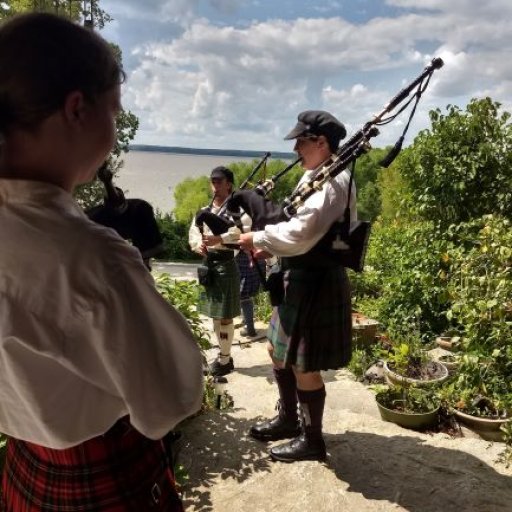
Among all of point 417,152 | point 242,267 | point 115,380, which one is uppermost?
point 417,152

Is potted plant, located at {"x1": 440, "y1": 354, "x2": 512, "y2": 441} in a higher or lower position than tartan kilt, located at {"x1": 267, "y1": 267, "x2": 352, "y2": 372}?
lower

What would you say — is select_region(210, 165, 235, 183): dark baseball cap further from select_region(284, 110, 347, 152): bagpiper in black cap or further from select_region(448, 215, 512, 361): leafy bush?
select_region(448, 215, 512, 361): leafy bush

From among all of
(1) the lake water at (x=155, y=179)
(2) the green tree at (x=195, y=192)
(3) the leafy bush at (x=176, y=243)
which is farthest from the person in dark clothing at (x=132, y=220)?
(2) the green tree at (x=195, y=192)

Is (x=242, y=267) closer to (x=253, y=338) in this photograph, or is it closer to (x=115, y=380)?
(x=253, y=338)

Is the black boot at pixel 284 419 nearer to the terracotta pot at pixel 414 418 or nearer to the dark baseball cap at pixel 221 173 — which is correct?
the terracotta pot at pixel 414 418

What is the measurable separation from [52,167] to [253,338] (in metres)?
5.64

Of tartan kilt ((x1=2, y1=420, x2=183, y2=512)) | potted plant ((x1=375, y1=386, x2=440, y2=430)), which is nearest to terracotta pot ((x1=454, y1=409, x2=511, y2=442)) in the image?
potted plant ((x1=375, y1=386, x2=440, y2=430))

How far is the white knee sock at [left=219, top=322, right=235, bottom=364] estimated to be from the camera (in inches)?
193

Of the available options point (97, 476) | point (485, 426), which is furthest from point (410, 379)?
point (97, 476)

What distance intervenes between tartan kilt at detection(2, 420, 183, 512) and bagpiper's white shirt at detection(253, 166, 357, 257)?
157 centimetres

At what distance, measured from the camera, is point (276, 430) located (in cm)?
334

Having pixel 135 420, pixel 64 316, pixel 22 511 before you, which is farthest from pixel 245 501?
pixel 64 316

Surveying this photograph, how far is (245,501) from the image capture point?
8.96 feet

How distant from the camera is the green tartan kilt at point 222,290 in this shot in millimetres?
4883
